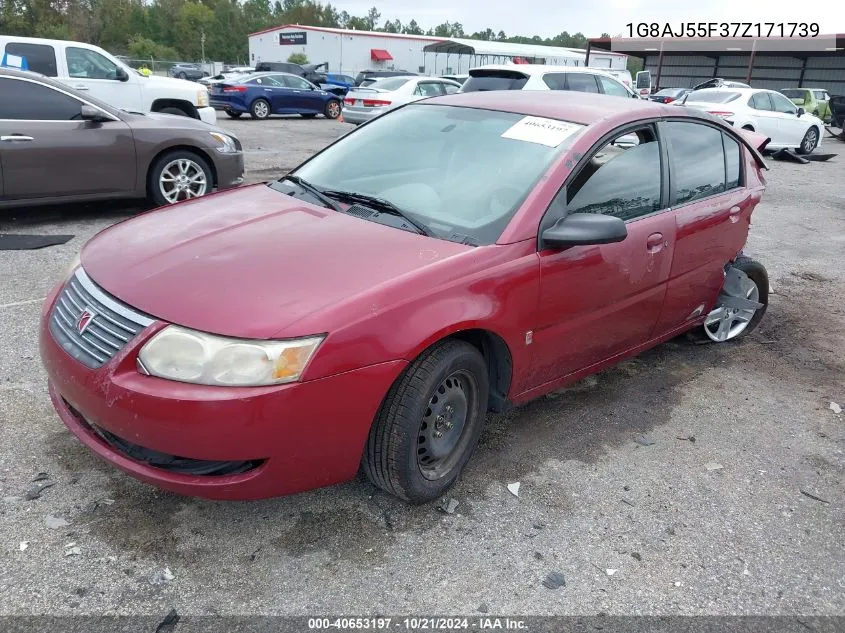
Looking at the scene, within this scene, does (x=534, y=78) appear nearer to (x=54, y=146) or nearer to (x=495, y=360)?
(x=54, y=146)

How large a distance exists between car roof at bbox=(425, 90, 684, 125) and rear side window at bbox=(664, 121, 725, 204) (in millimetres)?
102

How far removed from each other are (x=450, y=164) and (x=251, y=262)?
3.84ft

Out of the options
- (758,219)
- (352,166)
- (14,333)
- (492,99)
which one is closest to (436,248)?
(352,166)

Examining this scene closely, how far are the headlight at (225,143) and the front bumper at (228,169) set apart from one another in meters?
0.05

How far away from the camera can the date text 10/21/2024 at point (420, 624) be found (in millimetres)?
2234

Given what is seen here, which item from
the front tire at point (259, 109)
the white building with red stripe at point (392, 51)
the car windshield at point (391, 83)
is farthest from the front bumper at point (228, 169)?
the white building with red stripe at point (392, 51)

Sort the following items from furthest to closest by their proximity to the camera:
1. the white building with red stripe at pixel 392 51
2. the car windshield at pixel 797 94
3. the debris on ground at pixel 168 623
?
1. the white building with red stripe at pixel 392 51
2. the car windshield at pixel 797 94
3. the debris on ground at pixel 168 623

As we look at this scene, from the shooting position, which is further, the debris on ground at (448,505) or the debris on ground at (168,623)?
the debris on ground at (448,505)

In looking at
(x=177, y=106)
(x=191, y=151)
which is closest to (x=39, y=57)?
(x=177, y=106)

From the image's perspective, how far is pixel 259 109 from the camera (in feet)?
65.7

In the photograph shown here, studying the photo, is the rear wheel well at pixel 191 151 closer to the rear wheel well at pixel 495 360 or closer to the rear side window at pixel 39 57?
the rear side window at pixel 39 57

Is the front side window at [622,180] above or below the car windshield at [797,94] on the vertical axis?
below

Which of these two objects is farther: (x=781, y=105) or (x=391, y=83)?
(x=391, y=83)

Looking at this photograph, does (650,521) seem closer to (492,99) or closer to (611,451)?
(611,451)
